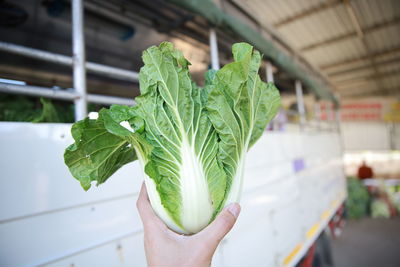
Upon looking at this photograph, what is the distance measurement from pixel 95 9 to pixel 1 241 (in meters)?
2.25

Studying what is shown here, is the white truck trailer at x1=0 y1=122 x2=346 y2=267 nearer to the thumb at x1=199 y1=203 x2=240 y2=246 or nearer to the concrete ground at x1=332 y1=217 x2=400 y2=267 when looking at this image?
the thumb at x1=199 y1=203 x2=240 y2=246

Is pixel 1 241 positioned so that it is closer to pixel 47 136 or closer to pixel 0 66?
pixel 47 136

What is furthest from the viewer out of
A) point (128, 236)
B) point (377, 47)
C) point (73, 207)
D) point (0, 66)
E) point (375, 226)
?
point (377, 47)

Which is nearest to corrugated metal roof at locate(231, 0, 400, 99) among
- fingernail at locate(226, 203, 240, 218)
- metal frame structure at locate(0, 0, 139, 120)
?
metal frame structure at locate(0, 0, 139, 120)

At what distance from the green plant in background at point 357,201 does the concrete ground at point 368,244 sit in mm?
260

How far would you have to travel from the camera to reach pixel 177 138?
1.03 m

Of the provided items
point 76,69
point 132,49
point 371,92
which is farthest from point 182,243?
point 371,92

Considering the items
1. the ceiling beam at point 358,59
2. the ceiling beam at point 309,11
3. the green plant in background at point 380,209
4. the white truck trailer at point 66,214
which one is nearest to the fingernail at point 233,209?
the white truck trailer at point 66,214

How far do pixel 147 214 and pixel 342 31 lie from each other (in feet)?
26.4

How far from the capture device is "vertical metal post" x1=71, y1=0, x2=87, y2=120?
147cm

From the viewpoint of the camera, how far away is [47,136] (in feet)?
4.26

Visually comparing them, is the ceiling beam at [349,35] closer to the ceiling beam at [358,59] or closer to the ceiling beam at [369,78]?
the ceiling beam at [358,59]

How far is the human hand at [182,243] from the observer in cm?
86

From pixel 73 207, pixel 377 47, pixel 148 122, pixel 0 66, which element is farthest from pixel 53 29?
pixel 377 47
